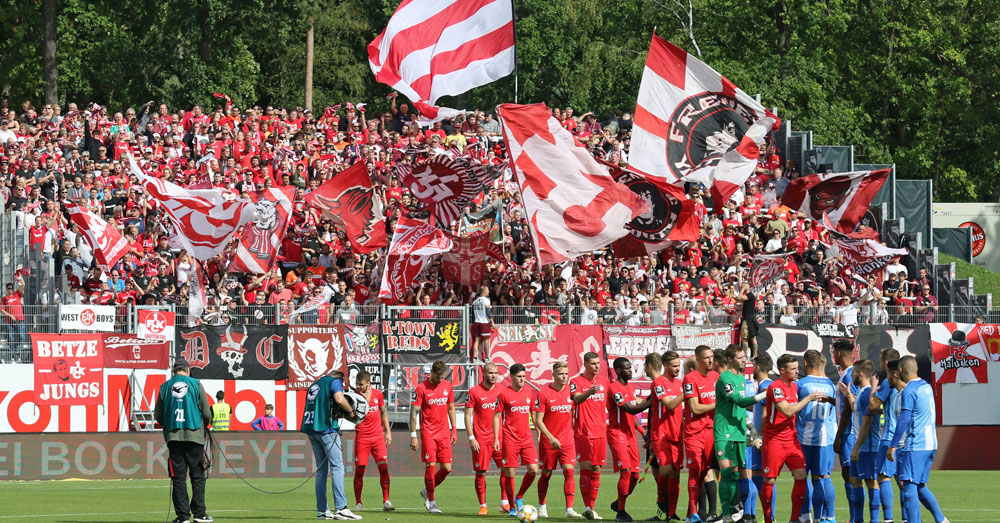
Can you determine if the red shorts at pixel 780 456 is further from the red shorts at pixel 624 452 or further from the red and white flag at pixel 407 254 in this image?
the red and white flag at pixel 407 254

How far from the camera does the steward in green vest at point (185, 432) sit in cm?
1758

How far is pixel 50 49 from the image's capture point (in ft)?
178

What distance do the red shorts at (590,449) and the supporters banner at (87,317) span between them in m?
12.5

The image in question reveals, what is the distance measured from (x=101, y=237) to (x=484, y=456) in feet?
41.4

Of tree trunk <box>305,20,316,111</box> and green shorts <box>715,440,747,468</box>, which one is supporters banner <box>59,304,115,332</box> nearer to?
green shorts <box>715,440,747,468</box>

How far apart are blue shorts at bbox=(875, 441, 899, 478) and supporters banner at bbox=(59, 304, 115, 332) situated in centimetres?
1624

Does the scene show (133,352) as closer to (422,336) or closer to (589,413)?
(422,336)

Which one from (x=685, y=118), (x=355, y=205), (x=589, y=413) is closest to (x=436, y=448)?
(x=589, y=413)

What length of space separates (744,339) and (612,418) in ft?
37.7

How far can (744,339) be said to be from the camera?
97.1ft

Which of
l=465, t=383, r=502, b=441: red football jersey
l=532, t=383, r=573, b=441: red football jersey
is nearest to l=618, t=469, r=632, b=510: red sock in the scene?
l=532, t=383, r=573, b=441: red football jersey

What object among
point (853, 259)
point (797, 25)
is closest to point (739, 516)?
point (853, 259)

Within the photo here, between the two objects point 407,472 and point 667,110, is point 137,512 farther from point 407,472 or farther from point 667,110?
point 667,110

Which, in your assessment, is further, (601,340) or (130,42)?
(130,42)
